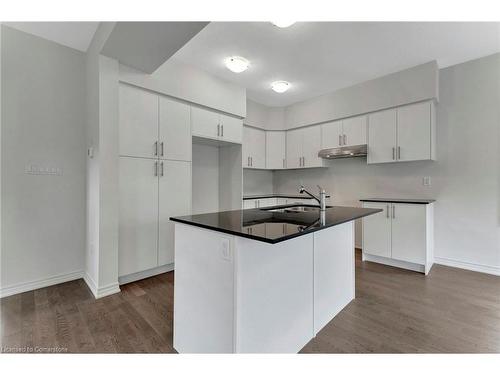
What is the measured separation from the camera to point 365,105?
358 cm

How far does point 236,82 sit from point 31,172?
2.74 meters

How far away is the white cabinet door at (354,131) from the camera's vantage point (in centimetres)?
365

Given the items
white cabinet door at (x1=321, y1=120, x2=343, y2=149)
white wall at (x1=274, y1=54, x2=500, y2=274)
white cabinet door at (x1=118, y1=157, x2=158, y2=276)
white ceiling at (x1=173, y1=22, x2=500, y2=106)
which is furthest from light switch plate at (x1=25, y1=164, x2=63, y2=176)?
white wall at (x1=274, y1=54, x2=500, y2=274)

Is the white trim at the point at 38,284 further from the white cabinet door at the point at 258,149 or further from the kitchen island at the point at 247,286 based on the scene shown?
the white cabinet door at the point at 258,149

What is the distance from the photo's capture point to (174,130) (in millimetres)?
2951

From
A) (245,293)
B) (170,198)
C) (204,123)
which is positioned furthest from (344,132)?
(245,293)

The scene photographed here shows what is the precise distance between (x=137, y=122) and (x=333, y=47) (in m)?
2.34

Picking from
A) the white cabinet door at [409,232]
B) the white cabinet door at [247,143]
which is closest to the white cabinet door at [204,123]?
the white cabinet door at [247,143]

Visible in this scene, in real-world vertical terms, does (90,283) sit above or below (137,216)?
below

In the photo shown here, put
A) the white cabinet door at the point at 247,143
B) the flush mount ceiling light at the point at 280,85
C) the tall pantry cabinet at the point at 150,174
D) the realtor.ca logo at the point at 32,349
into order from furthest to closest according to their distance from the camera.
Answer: the white cabinet door at the point at 247,143, the flush mount ceiling light at the point at 280,85, the tall pantry cabinet at the point at 150,174, the realtor.ca logo at the point at 32,349

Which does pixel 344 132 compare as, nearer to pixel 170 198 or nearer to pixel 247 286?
pixel 170 198

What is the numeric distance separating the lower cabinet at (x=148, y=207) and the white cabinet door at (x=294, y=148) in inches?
87.5
